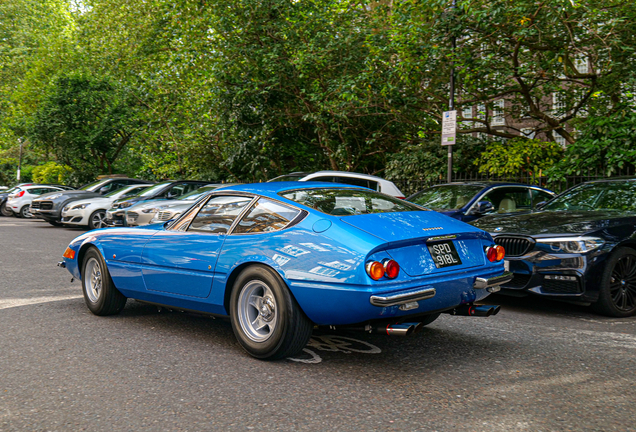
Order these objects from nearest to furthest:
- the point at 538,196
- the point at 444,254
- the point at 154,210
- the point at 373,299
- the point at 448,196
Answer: the point at 373,299, the point at 444,254, the point at 448,196, the point at 538,196, the point at 154,210

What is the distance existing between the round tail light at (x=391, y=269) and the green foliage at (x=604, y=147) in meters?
10.7

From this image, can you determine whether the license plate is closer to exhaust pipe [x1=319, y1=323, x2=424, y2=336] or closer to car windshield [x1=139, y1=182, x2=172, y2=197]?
exhaust pipe [x1=319, y1=323, x2=424, y2=336]

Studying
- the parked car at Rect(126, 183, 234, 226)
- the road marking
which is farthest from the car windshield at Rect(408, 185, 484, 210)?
the road marking

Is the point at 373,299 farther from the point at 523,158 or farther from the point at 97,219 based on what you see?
the point at 97,219

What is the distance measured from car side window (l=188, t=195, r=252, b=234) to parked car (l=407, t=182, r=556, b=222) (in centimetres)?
542

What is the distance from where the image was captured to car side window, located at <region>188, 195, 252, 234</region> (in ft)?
16.3

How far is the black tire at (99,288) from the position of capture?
5.88 m

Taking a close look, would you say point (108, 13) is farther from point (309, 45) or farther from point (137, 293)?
point (137, 293)

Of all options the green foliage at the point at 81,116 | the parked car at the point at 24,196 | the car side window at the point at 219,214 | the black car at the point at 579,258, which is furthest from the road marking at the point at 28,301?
the green foliage at the point at 81,116

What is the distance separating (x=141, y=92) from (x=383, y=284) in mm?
25303

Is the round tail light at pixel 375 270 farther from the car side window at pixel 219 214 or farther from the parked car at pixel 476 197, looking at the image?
the parked car at pixel 476 197

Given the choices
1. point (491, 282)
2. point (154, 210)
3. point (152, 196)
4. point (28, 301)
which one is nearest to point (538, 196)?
point (491, 282)

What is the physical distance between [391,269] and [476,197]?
21.2 ft

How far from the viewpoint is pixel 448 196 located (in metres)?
10.5
